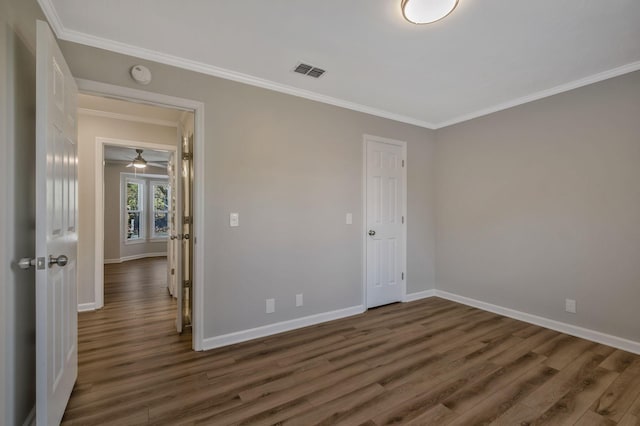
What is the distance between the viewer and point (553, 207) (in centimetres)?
310

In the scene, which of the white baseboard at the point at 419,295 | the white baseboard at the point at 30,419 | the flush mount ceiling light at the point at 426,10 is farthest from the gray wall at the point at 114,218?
the flush mount ceiling light at the point at 426,10

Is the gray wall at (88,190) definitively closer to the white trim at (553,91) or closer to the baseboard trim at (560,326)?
the white trim at (553,91)

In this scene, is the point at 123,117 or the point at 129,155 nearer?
the point at 123,117

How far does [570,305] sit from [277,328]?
2978mm

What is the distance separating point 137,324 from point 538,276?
174 inches

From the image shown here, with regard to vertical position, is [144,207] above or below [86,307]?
above

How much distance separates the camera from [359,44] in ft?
7.46

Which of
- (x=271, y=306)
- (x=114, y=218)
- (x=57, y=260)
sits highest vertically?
(x=114, y=218)

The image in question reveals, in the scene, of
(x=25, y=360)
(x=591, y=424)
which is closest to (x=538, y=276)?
(x=591, y=424)

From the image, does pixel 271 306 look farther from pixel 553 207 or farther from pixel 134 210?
pixel 134 210

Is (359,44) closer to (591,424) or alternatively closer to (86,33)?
(86,33)

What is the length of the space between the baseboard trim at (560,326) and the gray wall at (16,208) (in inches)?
167

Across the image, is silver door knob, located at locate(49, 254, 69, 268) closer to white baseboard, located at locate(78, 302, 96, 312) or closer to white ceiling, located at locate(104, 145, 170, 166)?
white baseboard, located at locate(78, 302, 96, 312)

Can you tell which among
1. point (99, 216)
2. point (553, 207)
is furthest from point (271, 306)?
point (553, 207)
